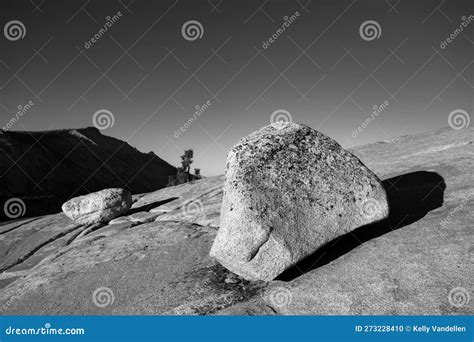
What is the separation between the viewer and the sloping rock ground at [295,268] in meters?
5.54

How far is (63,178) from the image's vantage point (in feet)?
193

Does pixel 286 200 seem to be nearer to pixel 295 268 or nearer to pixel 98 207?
pixel 295 268

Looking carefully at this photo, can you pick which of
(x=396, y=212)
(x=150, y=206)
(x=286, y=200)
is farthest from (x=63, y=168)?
A: (x=396, y=212)

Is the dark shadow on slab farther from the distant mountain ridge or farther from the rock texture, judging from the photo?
the distant mountain ridge

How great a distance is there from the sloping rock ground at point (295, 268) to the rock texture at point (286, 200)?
62 centimetres

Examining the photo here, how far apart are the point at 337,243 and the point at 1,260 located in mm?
13477

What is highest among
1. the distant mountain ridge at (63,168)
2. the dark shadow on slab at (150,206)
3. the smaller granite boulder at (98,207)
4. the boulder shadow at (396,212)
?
the distant mountain ridge at (63,168)

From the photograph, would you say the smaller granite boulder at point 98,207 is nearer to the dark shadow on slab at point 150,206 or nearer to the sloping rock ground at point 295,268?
the dark shadow on slab at point 150,206

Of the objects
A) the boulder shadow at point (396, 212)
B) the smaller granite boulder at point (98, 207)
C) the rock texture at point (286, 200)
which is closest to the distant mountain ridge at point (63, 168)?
the smaller granite boulder at point (98, 207)

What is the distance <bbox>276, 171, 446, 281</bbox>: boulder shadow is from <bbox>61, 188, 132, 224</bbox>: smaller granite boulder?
10488mm

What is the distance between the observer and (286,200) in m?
6.45

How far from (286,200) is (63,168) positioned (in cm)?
6608

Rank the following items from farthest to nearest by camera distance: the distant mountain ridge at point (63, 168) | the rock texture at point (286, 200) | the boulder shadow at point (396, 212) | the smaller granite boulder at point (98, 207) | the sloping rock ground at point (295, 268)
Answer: the distant mountain ridge at point (63, 168) → the smaller granite boulder at point (98, 207) → the boulder shadow at point (396, 212) → the rock texture at point (286, 200) → the sloping rock ground at point (295, 268)

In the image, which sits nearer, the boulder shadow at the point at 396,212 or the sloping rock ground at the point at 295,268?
the sloping rock ground at the point at 295,268
